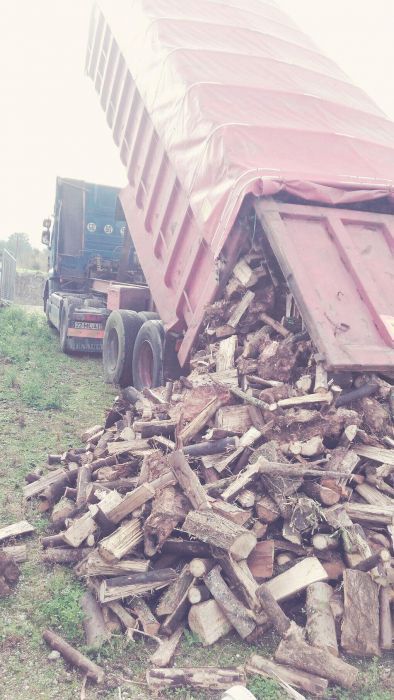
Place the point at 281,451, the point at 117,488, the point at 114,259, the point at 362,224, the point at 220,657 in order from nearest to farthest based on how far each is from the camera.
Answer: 1. the point at 220,657
2. the point at 281,451
3. the point at 117,488
4. the point at 362,224
5. the point at 114,259

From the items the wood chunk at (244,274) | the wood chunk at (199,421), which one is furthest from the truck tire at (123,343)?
the wood chunk at (199,421)

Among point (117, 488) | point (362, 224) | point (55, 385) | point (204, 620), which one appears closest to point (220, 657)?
point (204, 620)

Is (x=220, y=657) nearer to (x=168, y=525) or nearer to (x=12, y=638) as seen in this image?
(x=168, y=525)

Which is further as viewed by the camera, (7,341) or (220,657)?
(7,341)

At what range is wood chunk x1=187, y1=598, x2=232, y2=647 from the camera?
3.49 m

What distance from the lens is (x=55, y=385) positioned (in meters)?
8.62

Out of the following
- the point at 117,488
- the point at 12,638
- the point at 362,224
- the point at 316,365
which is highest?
the point at 362,224

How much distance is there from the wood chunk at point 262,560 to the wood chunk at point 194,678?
0.64 meters

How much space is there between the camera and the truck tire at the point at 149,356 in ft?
22.5

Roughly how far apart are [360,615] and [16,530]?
258 centimetres

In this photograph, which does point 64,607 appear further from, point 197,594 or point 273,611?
point 273,611

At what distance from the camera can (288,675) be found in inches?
126

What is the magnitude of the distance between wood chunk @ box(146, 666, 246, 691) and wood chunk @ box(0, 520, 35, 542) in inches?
67.7

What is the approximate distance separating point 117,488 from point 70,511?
16.4 inches
